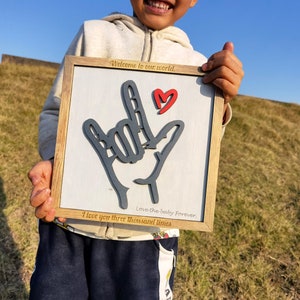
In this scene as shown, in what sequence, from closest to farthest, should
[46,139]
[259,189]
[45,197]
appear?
[45,197] → [46,139] → [259,189]

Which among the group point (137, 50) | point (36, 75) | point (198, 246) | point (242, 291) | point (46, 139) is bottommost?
point (242, 291)

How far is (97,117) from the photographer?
935mm

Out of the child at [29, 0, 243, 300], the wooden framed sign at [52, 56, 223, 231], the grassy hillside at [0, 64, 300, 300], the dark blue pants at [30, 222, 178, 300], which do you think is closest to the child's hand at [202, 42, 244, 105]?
the wooden framed sign at [52, 56, 223, 231]

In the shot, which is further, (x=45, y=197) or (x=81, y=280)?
(x=81, y=280)

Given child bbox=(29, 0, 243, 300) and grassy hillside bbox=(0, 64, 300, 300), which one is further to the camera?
grassy hillside bbox=(0, 64, 300, 300)

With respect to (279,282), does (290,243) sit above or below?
above

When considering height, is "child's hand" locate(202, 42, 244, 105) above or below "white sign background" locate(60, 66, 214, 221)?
above

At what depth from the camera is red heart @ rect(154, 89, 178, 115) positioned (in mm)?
920

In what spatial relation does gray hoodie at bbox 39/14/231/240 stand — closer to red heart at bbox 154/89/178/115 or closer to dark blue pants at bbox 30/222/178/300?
dark blue pants at bbox 30/222/178/300

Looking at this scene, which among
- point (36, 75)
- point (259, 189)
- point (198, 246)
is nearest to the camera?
point (198, 246)

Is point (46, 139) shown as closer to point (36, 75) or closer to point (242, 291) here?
point (242, 291)

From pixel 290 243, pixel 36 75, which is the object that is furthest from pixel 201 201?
pixel 36 75

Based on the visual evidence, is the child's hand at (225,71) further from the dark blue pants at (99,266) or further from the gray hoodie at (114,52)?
the dark blue pants at (99,266)

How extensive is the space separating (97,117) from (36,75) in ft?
18.1
